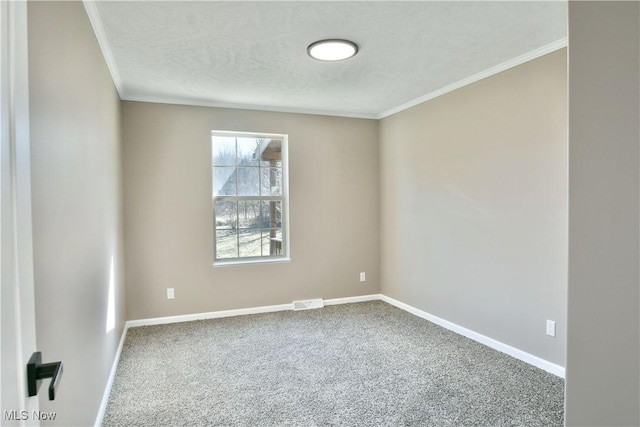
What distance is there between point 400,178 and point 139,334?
131 inches

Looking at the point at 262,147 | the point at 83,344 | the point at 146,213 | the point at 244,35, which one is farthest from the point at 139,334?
the point at 244,35

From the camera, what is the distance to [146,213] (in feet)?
12.9

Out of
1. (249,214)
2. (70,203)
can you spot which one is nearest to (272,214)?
(249,214)

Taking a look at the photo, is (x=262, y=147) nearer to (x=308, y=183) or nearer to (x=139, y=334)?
(x=308, y=183)

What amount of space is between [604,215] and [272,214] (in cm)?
392

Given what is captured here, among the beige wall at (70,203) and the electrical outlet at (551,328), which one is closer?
the beige wall at (70,203)

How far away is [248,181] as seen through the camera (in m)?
4.44

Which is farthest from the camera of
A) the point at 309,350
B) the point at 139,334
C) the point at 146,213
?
the point at 146,213

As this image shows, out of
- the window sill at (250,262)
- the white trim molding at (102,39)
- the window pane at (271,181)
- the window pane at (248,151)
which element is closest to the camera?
the white trim molding at (102,39)

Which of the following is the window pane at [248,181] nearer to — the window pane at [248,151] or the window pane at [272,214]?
the window pane at [248,151]

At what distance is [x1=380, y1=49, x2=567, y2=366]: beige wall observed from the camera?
8.95ft

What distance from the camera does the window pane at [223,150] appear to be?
169 inches

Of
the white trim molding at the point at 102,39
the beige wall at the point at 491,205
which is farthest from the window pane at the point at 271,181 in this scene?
the white trim molding at the point at 102,39

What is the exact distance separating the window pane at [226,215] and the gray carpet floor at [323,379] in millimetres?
1151
